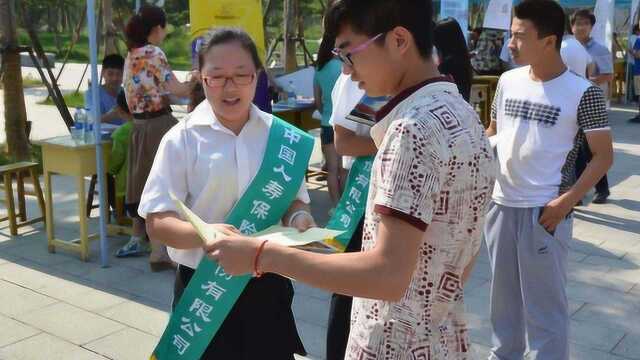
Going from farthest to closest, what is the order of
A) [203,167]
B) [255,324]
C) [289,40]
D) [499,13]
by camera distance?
1. [289,40]
2. [499,13]
3. [255,324]
4. [203,167]

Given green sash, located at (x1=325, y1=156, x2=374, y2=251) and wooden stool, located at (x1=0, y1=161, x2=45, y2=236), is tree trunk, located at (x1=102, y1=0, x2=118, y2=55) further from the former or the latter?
green sash, located at (x1=325, y1=156, x2=374, y2=251)

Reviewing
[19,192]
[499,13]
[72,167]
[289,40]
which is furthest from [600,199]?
[289,40]

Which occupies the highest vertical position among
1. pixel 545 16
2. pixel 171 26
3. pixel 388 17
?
pixel 171 26

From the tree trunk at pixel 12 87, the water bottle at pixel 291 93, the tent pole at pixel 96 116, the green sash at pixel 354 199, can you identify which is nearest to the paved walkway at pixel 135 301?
the tent pole at pixel 96 116

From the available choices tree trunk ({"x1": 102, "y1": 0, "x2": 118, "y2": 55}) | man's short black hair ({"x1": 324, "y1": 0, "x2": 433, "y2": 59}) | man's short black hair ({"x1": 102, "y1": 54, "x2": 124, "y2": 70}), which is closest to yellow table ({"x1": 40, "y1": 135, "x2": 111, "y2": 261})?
man's short black hair ({"x1": 102, "y1": 54, "x2": 124, "y2": 70})

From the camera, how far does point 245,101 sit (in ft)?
7.22

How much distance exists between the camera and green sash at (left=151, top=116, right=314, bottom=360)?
2166 mm

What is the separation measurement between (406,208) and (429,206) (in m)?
0.05

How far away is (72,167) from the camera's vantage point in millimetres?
5121

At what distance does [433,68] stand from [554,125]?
5.05ft

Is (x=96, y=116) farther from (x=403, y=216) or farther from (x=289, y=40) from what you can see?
(x=289, y=40)

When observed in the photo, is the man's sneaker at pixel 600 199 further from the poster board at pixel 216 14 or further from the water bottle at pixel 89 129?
the water bottle at pixel 89 129

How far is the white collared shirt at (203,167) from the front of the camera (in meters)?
2.11

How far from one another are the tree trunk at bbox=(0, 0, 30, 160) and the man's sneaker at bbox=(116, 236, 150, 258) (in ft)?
10.3
